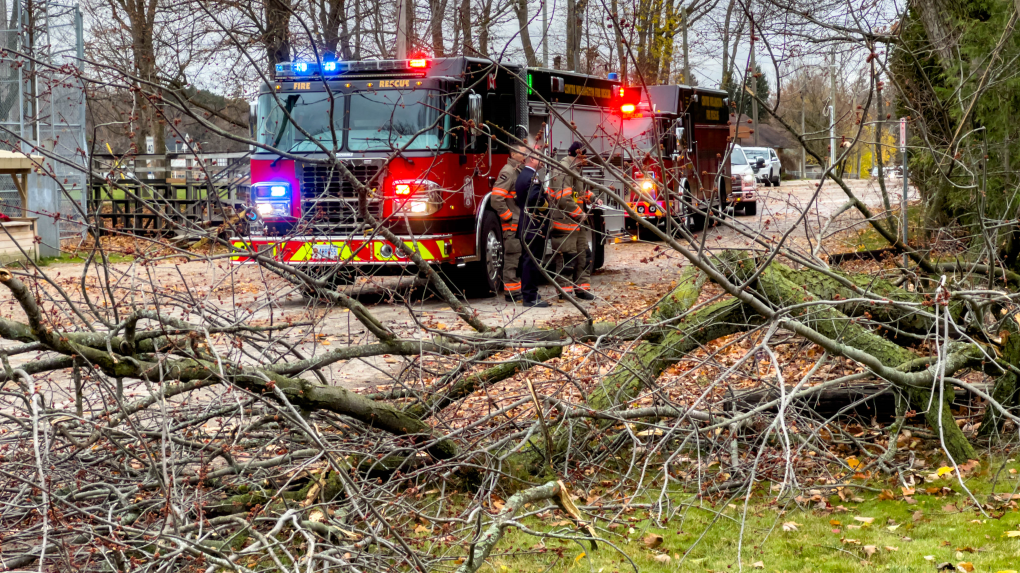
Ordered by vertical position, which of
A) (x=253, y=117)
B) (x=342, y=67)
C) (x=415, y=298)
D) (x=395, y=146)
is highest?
(x=342, y=67)

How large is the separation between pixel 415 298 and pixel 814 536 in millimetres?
7872

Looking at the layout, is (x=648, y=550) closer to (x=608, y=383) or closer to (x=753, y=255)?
(x=608, y=383)

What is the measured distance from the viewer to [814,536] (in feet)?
15.0

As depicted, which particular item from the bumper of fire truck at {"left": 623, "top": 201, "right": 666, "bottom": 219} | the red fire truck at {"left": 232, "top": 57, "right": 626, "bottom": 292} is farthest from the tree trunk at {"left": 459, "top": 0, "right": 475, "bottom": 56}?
the bumper of fire truck at {"left": 623, "top": 201, "right": 666, "bottom": 219}

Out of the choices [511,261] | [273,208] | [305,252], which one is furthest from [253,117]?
[305,252]

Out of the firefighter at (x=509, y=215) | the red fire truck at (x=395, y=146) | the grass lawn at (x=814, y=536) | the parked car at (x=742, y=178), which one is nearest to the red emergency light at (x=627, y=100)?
the red fire truck at (x=395, y=146)

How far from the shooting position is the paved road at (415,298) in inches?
238

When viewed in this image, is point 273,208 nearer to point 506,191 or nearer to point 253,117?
point 253,117

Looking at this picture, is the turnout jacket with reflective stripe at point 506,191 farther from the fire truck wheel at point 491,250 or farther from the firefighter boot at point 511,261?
the fire truck wheel at point 491,250

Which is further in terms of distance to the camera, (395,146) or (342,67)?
(342,67)

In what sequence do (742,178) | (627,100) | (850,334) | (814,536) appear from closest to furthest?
(814,536) < (850,334) < (627,100) < (742,178)

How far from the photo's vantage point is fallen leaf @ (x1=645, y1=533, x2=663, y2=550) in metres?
4.55

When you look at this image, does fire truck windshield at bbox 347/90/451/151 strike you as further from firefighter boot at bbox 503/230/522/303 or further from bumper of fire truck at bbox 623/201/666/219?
bumper of fire truck at bbox 623/201/666/219

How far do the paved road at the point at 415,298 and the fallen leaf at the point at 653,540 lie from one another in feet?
5.10
